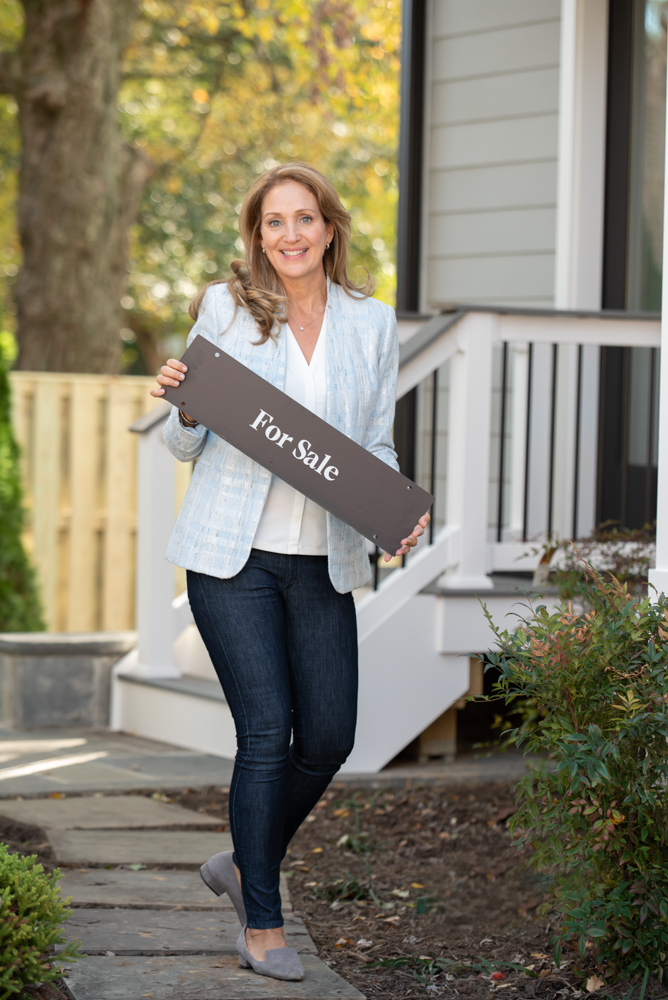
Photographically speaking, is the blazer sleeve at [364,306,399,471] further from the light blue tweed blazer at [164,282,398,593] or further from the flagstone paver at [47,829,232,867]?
the flagstone paver at [47,829,232,867]

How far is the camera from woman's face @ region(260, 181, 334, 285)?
2.50 m

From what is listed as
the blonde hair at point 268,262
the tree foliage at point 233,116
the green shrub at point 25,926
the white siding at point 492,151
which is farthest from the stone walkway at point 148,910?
the tree foliage at point 233,116

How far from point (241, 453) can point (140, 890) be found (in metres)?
1.25

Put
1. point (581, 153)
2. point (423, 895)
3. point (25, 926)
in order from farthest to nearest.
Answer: point (581, 153), point (423, 895), point (25, 926)

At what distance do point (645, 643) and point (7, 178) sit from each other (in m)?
14.9

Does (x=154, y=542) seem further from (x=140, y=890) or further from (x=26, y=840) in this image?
(x=140, y=890)

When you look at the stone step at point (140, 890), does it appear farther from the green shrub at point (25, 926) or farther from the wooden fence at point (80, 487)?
the wooden fence at point (80, 487)

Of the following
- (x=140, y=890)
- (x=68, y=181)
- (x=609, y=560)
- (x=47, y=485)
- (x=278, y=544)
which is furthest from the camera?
(x=68, y=181)

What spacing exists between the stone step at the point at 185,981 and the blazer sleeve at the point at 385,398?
1122mm

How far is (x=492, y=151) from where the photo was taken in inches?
229

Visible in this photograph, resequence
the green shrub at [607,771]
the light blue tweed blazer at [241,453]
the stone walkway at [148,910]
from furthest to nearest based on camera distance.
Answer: the light blue tweed blazer at [241,453]
the stone walkway at [148,910]
the green shrub at [607,771]

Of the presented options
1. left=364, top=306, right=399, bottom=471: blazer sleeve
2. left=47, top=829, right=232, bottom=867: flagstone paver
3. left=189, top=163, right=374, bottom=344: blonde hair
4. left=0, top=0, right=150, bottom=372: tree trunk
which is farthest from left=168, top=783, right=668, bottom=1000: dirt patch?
left=0, top=0, right=150, bottom=372: tree trunk

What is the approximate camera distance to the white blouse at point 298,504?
8.04 ft

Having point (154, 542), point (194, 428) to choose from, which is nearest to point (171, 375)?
point (194, 428)
